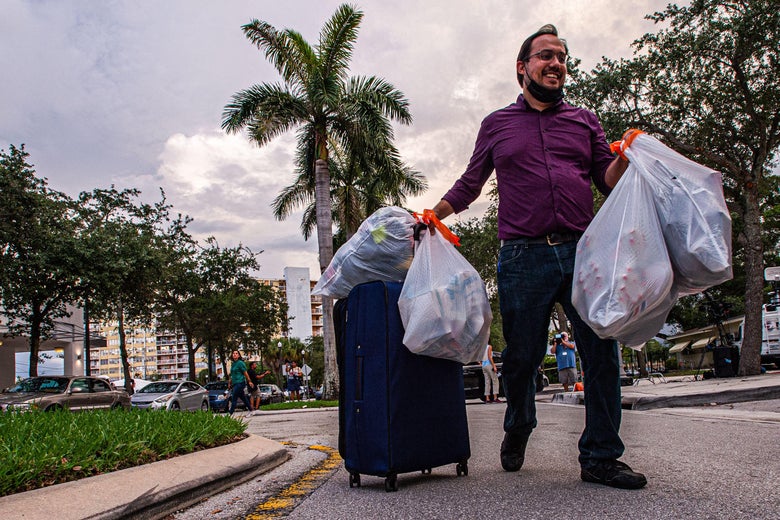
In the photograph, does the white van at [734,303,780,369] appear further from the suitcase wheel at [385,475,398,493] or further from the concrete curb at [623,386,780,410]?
the suitcase wheel at [385,475,398,493]

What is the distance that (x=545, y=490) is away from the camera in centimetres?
277

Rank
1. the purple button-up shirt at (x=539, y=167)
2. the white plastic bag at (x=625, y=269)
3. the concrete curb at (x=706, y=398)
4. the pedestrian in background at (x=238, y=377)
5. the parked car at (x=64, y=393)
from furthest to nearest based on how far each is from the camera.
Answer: the pedestrian in background at (x=238, y=377) < the parked car at (x=64, y=393) < the concrete curb at (x=706, y=398) < the purple button-up shirt at (x=539, y=167) < the white plastic bag at (x=625, y=269)

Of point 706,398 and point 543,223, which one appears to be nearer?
point 543,223

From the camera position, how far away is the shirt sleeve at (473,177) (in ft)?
11.4

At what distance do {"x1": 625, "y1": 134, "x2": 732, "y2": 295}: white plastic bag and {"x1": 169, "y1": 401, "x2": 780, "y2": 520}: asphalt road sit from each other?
2.74 feet

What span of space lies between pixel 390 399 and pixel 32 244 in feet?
64.4

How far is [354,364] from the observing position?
3.31m

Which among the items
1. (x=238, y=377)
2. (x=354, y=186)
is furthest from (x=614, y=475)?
(x=354, y=186)

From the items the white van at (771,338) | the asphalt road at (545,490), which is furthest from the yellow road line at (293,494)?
the white van at (771,338)

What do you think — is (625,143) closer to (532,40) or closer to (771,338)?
(532,40)

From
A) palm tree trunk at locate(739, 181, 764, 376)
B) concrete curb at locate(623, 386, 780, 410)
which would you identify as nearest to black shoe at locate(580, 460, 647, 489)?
concrete curb at locate(623, 386, 780, 410)

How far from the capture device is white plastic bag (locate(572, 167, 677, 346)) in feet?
8.28

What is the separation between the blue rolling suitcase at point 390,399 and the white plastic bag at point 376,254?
0.23 meters

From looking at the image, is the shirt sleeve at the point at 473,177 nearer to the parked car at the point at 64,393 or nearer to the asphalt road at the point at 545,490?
the asphalt road at the point at 545,490
